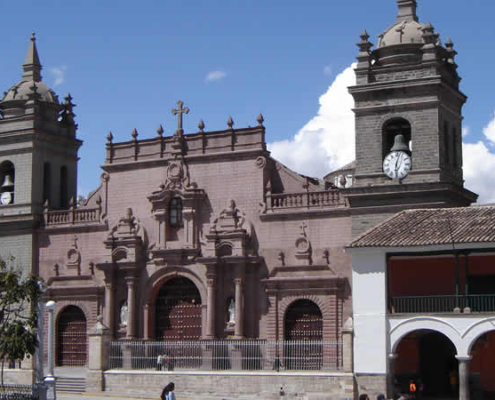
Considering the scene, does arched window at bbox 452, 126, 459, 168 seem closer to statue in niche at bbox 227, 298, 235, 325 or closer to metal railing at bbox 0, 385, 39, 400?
statue in niche at bbox 227, 298, 235, 325

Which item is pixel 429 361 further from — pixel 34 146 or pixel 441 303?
pixel 34 146

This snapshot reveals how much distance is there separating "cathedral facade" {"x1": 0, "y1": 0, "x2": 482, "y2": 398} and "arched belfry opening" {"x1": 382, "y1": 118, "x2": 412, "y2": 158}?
0.06 meters

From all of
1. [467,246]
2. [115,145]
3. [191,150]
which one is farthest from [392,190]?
[115,145]

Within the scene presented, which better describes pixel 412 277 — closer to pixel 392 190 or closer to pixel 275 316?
pixel 392 190

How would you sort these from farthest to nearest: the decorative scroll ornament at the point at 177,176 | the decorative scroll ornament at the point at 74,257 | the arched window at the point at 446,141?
the decorative scroll ornament at the point at 74,257 < the decorative scroll ornament at the point at 177,176 < the arched window at the point at 446,141

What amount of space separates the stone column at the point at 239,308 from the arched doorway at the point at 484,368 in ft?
30.9

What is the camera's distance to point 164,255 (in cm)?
4203

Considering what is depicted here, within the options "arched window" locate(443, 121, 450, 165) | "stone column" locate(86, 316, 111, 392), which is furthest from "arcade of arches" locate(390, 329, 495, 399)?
"stone column" locate(86, 316, 111, 392)

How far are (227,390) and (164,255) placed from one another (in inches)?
336

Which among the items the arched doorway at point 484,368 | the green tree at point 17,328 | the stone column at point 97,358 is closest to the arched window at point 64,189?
the stone column at point 97,358

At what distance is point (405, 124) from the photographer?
38.7 meters

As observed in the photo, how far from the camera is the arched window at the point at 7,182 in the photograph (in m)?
46.8

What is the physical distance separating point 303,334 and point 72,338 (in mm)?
11009

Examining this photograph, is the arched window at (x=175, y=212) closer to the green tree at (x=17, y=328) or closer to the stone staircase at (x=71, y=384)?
the stone staircase at (x=71, y=384)
